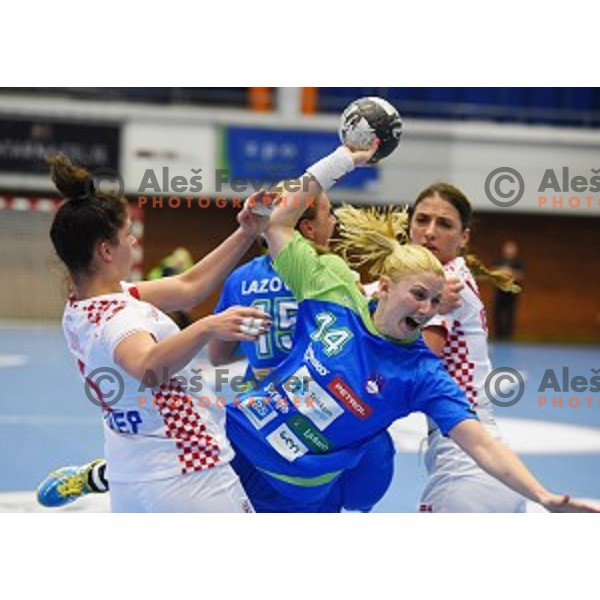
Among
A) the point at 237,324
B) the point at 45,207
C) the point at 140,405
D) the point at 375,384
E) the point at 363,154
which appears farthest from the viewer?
the point at 45,207

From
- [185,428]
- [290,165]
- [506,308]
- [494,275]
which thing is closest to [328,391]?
[185,428]

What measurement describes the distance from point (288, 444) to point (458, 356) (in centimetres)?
111

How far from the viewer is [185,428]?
3.96m

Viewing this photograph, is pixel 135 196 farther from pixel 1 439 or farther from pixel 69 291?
pixel 69 291

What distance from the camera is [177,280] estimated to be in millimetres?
4617

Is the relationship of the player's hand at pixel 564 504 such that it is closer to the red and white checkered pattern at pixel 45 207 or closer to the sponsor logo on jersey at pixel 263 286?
the sponsor logo on jersey at pixel 263 286

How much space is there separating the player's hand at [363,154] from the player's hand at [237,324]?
1.11 meters

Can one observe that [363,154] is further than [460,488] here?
No

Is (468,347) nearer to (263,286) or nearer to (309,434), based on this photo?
(263,286)

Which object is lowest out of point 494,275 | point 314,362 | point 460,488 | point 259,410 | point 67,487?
point 67,487

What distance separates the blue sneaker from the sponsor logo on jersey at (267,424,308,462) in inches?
54.8

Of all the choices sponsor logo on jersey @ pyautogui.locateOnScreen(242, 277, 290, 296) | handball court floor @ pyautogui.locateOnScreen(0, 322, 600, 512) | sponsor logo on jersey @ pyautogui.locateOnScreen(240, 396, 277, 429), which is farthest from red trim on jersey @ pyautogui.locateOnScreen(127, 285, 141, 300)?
handball court floor @ pyautogui.locateOnScreen(0, 322, 600, 512)
